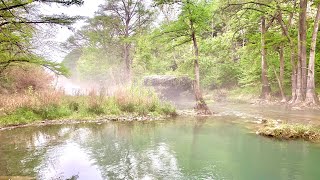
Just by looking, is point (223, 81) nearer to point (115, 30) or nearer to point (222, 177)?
point (115, 30)

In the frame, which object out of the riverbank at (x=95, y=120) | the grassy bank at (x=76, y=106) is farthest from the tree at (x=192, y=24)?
the riverbank at (x=95, y=120)

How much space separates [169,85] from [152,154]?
21.5 metres

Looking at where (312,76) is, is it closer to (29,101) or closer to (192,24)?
(192,24)

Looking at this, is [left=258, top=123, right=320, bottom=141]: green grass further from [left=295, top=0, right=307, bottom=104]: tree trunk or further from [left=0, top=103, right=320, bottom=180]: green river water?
[left=295, top=0, right=307, bottom=104]: tree trunk

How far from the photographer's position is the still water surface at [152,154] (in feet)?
22.4

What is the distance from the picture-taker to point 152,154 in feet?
27.9

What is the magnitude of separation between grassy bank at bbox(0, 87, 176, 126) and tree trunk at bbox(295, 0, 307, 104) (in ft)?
27.0

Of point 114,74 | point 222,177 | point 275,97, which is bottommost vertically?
point 222,177

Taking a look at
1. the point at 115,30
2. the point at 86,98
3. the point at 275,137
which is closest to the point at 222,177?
the point at 275,137

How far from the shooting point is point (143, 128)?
12.8m

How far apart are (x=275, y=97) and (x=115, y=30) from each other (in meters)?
17.1

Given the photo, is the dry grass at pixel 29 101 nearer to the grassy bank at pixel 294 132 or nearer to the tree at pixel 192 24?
the tree at pixel 192 24

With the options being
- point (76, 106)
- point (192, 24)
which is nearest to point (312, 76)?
point (192, 24)

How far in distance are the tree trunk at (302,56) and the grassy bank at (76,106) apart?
8.24 m
